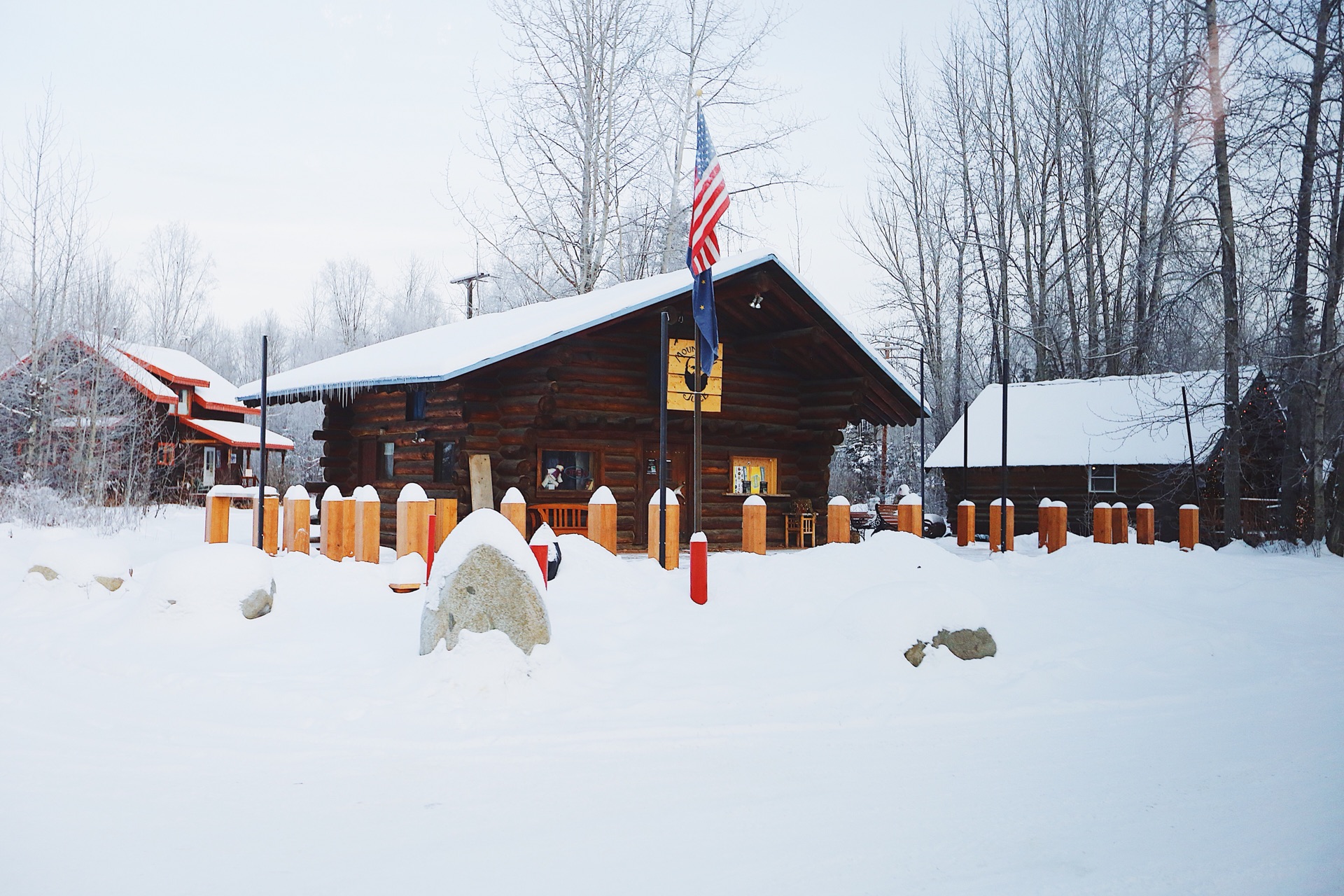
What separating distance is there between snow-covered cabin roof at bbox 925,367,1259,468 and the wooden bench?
14864 mm

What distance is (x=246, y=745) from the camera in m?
5.45

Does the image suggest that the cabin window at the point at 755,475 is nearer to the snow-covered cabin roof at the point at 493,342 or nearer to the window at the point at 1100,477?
the snow-covered cabin roof at the point at 493,342

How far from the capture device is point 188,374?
3491 centimetres

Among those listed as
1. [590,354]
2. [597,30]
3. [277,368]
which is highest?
[597,30]

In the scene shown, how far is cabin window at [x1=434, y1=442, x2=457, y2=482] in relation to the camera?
16.0 metres

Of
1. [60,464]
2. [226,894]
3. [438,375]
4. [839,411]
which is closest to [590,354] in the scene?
[438,375]

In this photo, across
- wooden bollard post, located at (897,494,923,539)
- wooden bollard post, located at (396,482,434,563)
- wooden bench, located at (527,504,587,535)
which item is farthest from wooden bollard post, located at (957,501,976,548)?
wooden bollard post, located at (396,482,434,563)

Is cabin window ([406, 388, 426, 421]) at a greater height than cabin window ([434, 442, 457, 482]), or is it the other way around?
cabin window ([406, 388, 426, 421])

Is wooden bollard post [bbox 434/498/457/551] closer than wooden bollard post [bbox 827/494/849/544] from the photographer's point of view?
Yes

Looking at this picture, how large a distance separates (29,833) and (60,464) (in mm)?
21722

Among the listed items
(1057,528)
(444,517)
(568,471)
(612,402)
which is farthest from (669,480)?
(1057,528)

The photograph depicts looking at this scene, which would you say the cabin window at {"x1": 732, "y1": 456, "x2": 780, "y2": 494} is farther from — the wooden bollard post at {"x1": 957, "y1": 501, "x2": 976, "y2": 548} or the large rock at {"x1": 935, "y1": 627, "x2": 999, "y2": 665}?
the large rock at {"x1": 935, "y1": 627, "x2": 999, "y2": 665}

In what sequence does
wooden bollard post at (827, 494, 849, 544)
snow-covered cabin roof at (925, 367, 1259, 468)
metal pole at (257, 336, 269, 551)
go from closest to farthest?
metal pole at (257, 336, 269, 551)
wooden bollard post at (827, 494, 849, 544)
snow-covered cabin roof at (925, 367, 1259, 468)

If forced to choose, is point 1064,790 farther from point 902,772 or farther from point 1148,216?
point 1148,216
